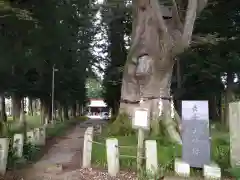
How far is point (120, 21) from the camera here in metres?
33.1

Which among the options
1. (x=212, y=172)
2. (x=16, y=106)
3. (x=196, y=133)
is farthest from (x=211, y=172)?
(x=16, y=106)

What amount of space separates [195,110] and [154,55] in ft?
19.0

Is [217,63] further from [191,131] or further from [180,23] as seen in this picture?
[191,131]

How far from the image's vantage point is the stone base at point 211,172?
27.6ft

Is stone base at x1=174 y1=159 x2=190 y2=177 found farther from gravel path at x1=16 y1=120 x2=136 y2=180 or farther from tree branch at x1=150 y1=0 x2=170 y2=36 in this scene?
tree branch at x1=150 y1=0 x2=170 y2=36

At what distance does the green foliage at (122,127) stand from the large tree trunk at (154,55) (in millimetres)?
399

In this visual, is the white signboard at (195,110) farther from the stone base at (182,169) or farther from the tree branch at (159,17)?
the tree branch at (159,17)

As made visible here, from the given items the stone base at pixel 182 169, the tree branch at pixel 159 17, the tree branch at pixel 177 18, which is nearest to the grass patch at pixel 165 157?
the stone base at pixel 182 169

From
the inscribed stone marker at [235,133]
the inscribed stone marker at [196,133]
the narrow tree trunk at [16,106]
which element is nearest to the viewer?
the inscribed stone marker at [235,133]

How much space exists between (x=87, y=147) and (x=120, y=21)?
78.1 feet

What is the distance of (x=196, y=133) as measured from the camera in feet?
29.9

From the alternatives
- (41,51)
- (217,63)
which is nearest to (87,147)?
A: (41,51)

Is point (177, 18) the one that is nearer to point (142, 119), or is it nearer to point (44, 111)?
point (142, 119)

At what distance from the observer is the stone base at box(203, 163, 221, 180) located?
8.40 m
